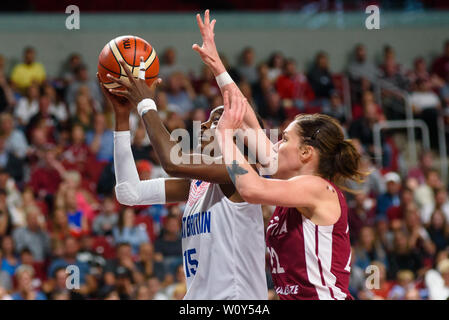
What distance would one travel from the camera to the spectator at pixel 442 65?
13391 millimetres

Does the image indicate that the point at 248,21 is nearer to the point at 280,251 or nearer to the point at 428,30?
the point at 428,30

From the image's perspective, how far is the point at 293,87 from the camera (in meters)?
12.2

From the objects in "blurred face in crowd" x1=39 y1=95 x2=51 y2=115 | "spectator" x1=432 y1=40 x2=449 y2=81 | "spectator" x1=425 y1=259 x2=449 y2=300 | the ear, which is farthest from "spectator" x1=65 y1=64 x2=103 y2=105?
the ear

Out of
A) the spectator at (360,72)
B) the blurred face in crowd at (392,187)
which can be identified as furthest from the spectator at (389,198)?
the spectator at (360,72)

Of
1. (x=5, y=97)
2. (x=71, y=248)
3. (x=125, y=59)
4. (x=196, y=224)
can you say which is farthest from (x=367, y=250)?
(x=125, y=59)

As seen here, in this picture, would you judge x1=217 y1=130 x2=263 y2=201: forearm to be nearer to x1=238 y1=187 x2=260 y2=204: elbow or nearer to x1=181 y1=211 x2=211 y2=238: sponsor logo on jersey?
x1=238 y1=187 x2=260 y2=204: elbow

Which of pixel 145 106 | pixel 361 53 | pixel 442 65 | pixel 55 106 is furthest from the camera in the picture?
pixel 442 65

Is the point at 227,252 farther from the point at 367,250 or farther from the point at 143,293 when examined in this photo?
the point at 367,250

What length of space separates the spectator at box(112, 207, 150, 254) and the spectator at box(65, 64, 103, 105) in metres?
2.70

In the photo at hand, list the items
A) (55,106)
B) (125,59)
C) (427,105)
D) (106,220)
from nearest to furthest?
(125,59) → (106,220) → (55,106) → (427,105)

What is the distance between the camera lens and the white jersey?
353 cm

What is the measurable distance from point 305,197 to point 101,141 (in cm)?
717

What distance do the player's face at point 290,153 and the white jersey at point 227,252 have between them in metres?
0.27

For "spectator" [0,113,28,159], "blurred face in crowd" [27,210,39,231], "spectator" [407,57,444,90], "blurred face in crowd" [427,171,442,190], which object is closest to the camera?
"blurred face in crowd" [27,210,39,231]
